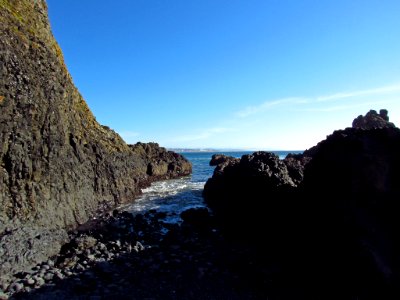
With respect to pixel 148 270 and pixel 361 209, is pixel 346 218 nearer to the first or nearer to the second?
pixel 361 209

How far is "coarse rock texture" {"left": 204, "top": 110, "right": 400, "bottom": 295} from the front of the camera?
341 inches

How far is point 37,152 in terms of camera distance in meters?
15.2

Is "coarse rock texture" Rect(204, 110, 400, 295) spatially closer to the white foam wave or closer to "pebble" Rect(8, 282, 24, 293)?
"pebble" Rect(8, 282, 24, 293)

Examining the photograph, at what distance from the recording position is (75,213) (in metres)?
17.7

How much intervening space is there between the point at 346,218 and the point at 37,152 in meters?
14.2

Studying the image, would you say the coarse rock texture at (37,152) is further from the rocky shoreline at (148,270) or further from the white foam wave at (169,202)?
the white foam wave at (169,202)

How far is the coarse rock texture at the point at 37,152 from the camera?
42.1ft

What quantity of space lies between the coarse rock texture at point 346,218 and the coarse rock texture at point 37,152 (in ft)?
33.7

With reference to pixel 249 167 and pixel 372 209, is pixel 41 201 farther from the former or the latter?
pixel 372 209

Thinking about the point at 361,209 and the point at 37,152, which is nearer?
the point at 361,209

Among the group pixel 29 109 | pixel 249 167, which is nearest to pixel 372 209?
pixel 249 167

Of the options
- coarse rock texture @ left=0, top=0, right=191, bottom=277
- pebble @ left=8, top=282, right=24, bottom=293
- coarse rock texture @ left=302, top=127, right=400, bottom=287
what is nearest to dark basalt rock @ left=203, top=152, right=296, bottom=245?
coarse rock texture @ left=302, top=127, right=400, bottom=287

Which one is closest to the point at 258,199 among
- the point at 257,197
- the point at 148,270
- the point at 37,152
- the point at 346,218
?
the point at 257,197

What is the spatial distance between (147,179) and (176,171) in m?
13.1
